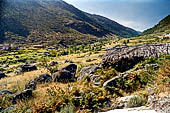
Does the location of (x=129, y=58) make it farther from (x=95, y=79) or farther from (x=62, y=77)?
(x=62, y=77)

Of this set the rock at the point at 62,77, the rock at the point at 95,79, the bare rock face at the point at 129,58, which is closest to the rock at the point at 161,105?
the rock at the point at 95,79

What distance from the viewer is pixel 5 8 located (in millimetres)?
164125

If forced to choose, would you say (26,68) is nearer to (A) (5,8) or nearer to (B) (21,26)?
(B) (21,26)

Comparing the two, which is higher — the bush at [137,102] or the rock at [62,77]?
the bush at [137,102]

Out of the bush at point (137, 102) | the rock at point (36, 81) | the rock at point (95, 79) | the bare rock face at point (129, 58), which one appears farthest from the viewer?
the bare rock face at point (129, 58)

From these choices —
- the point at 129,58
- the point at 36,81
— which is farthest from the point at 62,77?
the point at 129,58

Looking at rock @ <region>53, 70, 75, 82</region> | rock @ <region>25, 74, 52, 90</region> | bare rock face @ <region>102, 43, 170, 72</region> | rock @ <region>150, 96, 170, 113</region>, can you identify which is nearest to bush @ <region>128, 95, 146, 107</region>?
rock @ <region>150, 96, 170, 113</region>

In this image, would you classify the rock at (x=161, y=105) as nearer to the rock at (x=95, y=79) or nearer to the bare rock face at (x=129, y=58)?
the rock at (x=95, y=79)

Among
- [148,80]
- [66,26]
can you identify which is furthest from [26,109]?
[66,26]

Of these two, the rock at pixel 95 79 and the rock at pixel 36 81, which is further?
the rock at pixel 36 81

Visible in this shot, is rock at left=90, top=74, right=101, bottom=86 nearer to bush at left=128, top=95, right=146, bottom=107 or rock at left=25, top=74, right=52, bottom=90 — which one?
bush at left=128, top=95, right=146, bottom=107

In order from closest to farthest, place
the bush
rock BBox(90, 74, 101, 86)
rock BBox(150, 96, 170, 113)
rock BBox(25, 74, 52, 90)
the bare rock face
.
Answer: rock BBox(150, 96, 170, 113), the bush, rock BBox(90, 74, 101, 86), rock BBox(25, 74, 52, 90), the bare rock face

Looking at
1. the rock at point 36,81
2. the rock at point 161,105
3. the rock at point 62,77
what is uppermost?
the rock at point 161,105

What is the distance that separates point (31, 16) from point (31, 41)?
5291 cm
